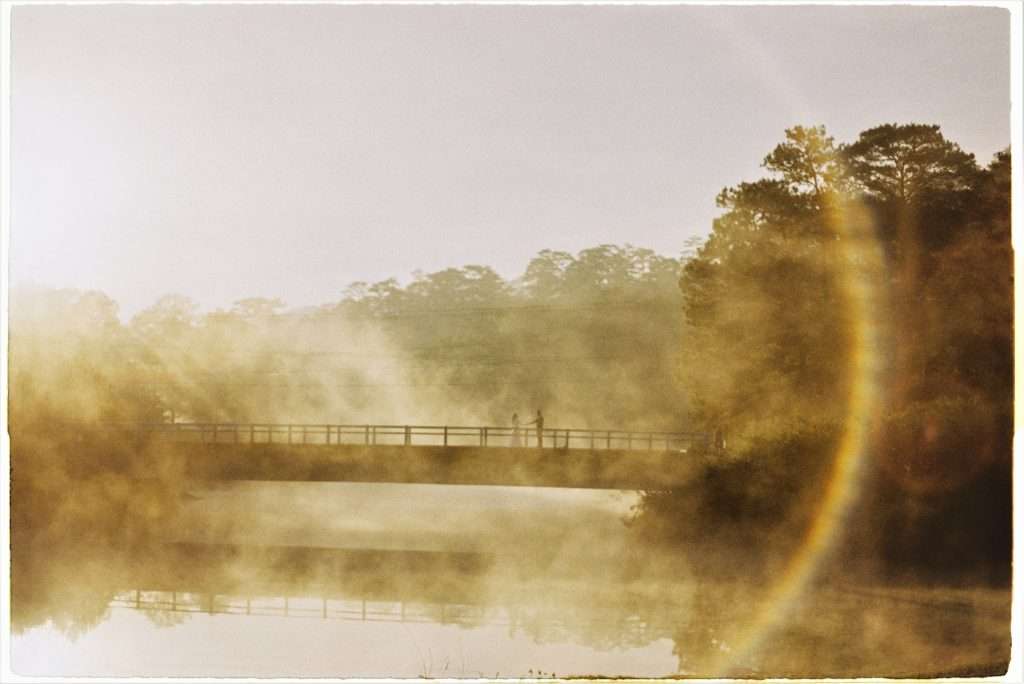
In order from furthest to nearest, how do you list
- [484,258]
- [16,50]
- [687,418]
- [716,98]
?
[687,418], [484,258], [716,98], [16,50]

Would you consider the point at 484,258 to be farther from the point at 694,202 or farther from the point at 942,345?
the point at 942,345

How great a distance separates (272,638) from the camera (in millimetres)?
9492

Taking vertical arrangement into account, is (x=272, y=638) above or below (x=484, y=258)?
below

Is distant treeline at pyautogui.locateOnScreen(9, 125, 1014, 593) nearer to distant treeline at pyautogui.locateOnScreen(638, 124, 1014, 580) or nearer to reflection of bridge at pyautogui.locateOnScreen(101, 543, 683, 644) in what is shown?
distant treeline at pyautogui.locateOnScreen(638, 124, 1014, 580)

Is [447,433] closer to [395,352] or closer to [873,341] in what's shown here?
[395,352]

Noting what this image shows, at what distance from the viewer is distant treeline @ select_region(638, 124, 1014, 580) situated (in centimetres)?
942

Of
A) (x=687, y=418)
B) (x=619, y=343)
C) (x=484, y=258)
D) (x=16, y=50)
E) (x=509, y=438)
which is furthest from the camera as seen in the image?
(x=509, y=438)

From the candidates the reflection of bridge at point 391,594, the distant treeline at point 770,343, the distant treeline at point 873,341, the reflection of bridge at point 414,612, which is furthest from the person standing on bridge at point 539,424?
the reflection of bridge at point 414,612

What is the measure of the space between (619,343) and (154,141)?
5.34m

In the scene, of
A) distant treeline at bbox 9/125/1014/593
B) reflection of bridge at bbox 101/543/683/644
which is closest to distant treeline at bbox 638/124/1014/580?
distant treeline at bbox 9/125/1014/593

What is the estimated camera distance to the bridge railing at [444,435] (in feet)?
37.2

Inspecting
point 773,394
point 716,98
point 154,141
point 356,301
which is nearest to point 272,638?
point 356,301

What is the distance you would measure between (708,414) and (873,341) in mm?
1804

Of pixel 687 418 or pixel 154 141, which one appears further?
pixel 687 418
